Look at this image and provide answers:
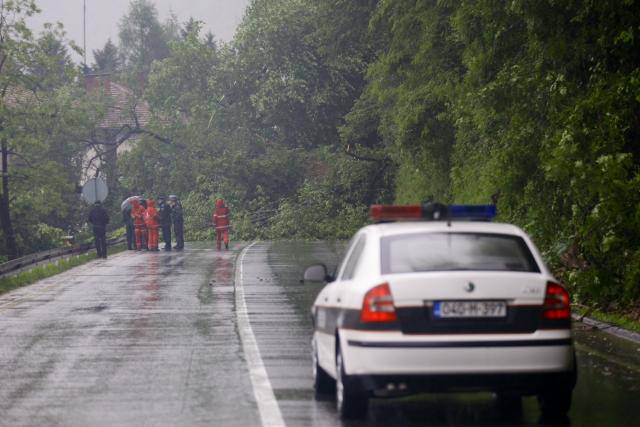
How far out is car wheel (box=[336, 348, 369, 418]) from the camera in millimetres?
8562

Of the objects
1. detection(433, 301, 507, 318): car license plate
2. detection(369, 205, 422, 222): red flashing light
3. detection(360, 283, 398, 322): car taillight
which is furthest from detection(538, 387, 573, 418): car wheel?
detection(369, 205, 422, 222): red flashing light

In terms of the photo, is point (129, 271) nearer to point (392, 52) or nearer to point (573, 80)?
point (392, 52)

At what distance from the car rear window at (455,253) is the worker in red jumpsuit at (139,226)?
33.4 m

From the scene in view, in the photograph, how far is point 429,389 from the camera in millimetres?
8344

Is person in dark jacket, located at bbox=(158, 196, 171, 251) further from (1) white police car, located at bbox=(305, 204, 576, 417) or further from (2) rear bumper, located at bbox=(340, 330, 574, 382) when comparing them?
(2) rear bumper, located at bbox=(340, 330, 574, 382)

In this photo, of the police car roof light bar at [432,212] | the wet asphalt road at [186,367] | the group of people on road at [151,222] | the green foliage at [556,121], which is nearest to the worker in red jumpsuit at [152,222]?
the group of people on road at [151,222]

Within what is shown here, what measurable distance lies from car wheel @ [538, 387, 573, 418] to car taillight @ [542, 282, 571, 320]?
1.55 ft

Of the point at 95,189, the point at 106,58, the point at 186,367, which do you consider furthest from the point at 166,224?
the point at 106,58

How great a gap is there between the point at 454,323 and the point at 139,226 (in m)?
34.6

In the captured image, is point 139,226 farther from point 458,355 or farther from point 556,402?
point 458,355

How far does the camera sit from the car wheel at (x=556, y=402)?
340 inches

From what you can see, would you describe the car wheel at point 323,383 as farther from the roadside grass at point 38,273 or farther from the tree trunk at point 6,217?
the tree trunk at point 6,217

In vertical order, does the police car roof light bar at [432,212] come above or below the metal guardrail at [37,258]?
above

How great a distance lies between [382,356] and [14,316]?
11370 mm
